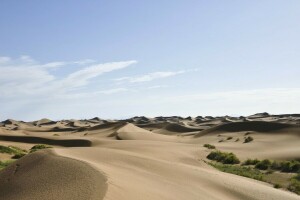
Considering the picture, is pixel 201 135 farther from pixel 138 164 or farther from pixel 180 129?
pixel 138 164

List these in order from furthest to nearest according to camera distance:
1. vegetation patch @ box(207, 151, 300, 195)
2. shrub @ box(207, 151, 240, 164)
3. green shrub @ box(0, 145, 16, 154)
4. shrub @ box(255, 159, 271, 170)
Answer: green shrub @ box(0, 145, 16, 154), shrub @ box(207, 151, 240, 164), shrub @ box(255, 159, 271, 170), vegetation patch @ box(207, 151, 300, 195)

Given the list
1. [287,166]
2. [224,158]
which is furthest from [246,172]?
[224,158]

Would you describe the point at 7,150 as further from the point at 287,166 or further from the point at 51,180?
the point at 51,180

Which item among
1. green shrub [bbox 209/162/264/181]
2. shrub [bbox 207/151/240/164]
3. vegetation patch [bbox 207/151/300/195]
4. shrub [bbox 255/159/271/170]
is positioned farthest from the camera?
shrub [bbox 207/151/240/164]

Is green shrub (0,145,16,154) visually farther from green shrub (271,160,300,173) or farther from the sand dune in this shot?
green shrub (271,160,300,173)

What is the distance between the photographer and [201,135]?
51.0 meters

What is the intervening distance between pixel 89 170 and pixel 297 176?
12.3 m

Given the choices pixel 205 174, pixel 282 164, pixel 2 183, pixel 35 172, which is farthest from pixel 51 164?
pixel 282 164

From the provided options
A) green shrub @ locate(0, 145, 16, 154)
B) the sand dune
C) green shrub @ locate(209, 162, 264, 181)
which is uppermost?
green shrub @ locate(0, 145, 16, 154)

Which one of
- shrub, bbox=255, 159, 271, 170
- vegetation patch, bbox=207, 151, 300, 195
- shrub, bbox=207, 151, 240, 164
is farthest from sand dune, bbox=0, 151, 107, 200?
shrub, bbox=207, 151, 240, 164

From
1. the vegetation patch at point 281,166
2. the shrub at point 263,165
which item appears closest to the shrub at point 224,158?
the vegetation patch at point 281,166

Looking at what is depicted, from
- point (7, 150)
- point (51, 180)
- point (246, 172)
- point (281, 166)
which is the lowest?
point (246, 172)

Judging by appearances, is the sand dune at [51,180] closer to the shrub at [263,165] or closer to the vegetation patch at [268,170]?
the vegetation patch at [268,170]

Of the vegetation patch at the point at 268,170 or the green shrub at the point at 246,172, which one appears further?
the green shrub at the point at 246,172
